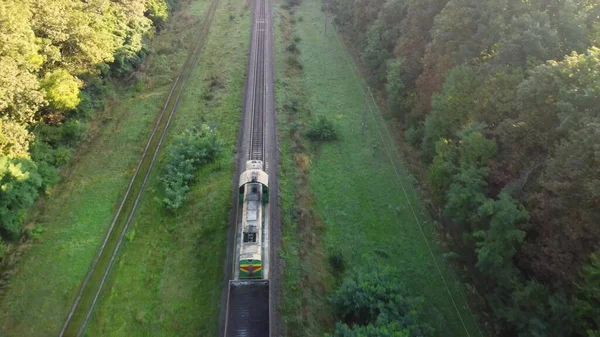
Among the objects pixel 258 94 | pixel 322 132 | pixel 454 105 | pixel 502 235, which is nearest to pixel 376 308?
pixel 502 235

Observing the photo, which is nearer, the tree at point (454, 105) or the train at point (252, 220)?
the train at point (252, 220)

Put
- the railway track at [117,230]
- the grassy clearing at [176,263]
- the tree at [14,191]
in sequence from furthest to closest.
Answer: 1. the tree at [14,191]
2. the railway track at [117,230]
3. the grassy clearing at [176,263]

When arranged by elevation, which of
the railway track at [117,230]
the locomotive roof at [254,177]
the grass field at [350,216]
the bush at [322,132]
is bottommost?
the railway track at [117,230]

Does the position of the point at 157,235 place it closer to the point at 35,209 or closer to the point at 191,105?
the point at 35,209

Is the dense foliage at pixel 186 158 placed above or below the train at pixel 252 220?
below

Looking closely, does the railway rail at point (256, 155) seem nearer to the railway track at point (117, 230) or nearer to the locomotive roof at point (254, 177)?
the locomotive roof at point (254, 177)

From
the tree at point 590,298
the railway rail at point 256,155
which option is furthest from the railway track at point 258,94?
the tree at point 590,298

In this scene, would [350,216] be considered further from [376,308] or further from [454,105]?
[454,105]
